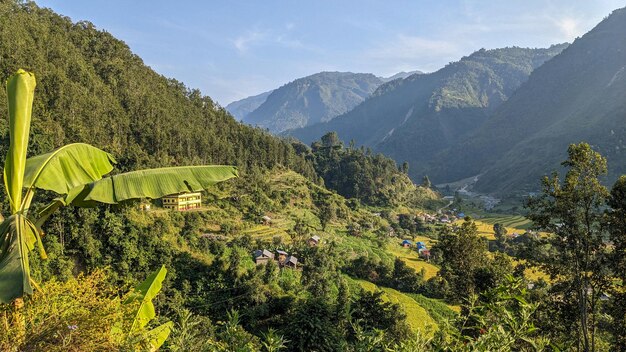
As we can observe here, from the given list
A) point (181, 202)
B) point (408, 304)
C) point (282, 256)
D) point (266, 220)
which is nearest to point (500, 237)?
point (408, 304)

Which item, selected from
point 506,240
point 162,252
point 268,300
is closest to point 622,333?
point 268,300

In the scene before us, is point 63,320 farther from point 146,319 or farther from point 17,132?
point 17,132

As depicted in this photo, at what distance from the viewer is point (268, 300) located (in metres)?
27.0

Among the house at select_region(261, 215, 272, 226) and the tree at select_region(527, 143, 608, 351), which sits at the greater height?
the tree at select_region(527, 143, 608, 351)

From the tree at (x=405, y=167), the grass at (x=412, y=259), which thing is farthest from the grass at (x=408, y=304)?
the tree at (x=405, y=167)

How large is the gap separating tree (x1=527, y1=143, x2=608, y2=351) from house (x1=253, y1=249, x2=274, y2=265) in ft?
80.7

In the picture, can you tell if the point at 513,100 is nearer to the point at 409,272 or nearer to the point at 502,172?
the point at 502,172

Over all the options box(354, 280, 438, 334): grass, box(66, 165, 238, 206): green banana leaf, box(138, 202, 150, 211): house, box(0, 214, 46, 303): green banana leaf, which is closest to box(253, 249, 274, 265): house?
box(354, 280, 438, 334): grass

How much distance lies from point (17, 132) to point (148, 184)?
4.06ft

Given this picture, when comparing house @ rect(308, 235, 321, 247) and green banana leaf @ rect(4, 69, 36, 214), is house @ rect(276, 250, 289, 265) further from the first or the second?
green banana leaf @ rect(4, 69, 36, 214)

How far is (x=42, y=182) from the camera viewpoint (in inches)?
137

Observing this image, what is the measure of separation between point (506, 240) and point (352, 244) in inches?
864

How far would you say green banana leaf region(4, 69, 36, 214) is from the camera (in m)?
2.71

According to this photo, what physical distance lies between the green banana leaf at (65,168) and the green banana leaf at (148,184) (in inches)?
12.3
